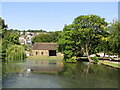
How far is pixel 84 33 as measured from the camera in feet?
152

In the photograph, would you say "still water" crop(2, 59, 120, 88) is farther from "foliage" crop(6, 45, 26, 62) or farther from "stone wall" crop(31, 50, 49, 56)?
"stone wall" crop(31, 50, 49, 56)

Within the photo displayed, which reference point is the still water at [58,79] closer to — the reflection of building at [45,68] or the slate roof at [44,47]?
the reflection of building at [45,68]

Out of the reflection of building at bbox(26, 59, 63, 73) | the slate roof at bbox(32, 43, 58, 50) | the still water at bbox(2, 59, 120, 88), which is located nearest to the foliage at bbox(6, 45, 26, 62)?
the reflection of building at bbox(26, 59, 63, 73)

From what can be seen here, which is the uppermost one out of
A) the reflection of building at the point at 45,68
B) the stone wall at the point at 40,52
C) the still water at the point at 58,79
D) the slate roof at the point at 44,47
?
the slate roof at the point at 44,47

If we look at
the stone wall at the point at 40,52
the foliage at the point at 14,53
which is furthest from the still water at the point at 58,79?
the stone wall at the point at 40,52

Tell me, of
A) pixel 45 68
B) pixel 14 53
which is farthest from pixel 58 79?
pixel 14 53

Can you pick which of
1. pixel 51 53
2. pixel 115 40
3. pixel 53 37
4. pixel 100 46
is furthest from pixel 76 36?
pixel 53 37

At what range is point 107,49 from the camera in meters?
45.6

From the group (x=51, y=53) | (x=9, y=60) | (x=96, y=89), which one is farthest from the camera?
(x=51, y=53)

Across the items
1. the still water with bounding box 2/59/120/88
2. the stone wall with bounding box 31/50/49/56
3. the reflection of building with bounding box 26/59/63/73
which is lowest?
the still water with bounding box 2/59/120/88

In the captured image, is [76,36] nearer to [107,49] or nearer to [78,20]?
[78,20]

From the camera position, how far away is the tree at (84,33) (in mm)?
46531

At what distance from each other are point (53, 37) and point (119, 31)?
77.9 m

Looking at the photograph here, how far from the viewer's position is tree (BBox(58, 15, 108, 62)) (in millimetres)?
46531
